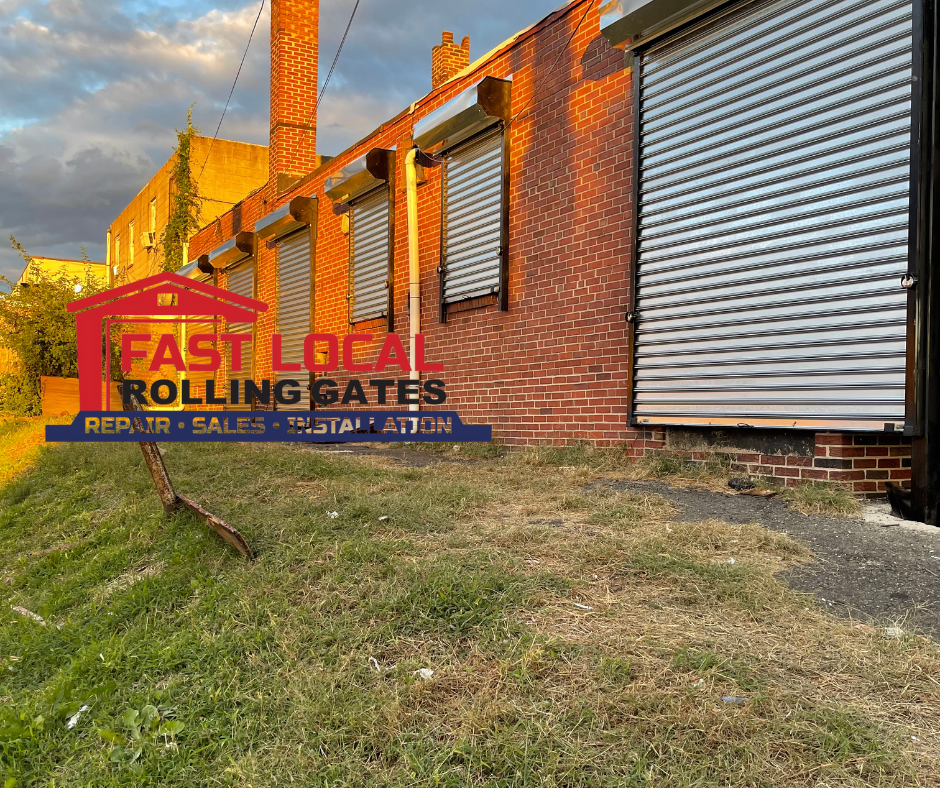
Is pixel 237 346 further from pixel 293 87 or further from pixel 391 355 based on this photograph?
pixel 391 355

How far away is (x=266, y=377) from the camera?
46.1ft

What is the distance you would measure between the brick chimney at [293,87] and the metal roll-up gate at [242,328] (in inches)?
88.4

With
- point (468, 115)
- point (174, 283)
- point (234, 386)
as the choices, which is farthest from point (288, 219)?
point (174, 283)

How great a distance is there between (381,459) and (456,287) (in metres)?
2.43

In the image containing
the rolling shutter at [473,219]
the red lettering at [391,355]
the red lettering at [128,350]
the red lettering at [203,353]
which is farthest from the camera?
the red lettering at [203,353]

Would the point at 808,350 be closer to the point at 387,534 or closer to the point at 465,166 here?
the point at 387,534

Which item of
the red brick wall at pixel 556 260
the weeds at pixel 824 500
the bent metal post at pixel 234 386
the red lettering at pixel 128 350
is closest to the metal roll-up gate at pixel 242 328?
the bent metal post at pixel 234 386

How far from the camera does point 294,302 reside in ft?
41.5

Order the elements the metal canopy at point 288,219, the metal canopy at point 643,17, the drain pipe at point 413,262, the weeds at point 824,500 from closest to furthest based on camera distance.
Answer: the weeds at point 824,500, the metal canopy at point 643,17, the drain pipe at point 413,262, the metal canopy at point 288,219

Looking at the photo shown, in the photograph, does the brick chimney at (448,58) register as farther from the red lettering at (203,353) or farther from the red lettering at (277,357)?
the red lettering at (203,353)

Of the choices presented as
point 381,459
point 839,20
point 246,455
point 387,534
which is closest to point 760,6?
point 839,20

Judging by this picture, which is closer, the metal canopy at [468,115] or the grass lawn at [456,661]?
the grass lawn at [456,661]

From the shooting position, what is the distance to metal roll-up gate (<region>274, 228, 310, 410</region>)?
1227cm

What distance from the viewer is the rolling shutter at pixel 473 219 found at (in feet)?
25.0
